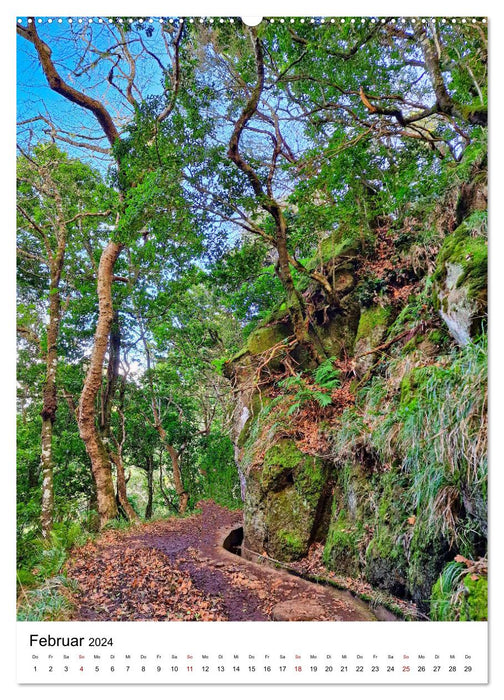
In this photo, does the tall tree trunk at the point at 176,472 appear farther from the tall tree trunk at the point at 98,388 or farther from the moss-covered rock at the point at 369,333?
the moss-covered rock at the point at 369,333

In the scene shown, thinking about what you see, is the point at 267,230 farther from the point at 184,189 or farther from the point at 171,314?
the point at 171,314

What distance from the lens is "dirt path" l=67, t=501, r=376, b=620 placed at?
2314 millimetres

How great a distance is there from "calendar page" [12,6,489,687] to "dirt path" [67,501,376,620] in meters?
0.03

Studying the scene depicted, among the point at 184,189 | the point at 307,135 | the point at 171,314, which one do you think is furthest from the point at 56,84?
the point at 171,314

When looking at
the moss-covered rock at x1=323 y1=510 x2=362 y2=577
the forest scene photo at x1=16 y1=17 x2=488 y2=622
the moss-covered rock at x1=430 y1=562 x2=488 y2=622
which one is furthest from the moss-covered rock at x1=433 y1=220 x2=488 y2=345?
the moss-covered rock at x1=323 y1=510 x2=362 y2=577

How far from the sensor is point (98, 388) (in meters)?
5.71

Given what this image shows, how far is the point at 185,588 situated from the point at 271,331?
3.96 m

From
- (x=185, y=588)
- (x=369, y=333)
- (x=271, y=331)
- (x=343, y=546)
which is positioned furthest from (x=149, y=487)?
(x=369, y=333)

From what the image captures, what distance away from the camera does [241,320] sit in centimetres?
732

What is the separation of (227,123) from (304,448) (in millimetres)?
3866

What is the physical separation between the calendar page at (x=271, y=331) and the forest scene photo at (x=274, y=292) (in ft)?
0.09

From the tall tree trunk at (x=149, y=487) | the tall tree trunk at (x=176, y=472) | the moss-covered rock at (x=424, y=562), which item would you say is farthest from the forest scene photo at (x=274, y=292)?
the tall tree trunk at (x=149, y=487)

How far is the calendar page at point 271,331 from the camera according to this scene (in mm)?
2023

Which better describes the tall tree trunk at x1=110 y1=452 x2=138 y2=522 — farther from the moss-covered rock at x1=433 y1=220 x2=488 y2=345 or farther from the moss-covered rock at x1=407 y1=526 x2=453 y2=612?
the moss-covered rock at x1=433 y1=220 x2=488 y2=345
